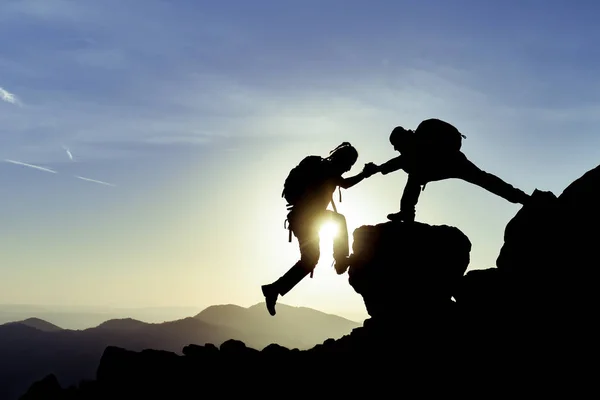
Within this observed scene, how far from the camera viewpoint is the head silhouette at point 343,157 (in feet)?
55.9

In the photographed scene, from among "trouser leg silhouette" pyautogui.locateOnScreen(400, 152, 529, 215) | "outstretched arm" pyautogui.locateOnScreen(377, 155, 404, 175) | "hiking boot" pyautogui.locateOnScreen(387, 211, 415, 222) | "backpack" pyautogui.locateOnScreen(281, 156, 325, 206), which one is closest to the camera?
"outstretched arm" pyautogui.locateOnScreen(377, 155, 404, 175)

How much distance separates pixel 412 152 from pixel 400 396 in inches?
294

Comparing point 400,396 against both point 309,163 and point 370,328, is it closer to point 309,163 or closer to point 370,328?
point 370,328

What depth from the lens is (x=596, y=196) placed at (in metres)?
15.8

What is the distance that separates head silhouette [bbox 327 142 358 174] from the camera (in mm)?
17047

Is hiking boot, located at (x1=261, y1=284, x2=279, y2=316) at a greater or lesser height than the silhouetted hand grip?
lesser

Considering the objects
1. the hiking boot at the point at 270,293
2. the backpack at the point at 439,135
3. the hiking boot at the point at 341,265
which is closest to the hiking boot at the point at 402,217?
the hiking boot at the point at 341,265

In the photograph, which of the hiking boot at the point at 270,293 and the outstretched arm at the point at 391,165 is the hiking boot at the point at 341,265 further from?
the outstretched arm at the point at 391,165

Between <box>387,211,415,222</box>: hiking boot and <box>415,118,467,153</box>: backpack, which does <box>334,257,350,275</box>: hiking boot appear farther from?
<box>415,118,467,153</box>: backpack

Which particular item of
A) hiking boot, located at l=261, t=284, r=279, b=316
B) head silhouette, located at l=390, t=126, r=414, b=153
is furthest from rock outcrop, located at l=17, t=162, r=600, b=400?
head silhouette, located at l=390, t=126, r=414, b=153

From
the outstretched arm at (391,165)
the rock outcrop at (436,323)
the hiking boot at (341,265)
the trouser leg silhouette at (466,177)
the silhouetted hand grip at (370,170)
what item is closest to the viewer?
the rock outcrop at (436,323)

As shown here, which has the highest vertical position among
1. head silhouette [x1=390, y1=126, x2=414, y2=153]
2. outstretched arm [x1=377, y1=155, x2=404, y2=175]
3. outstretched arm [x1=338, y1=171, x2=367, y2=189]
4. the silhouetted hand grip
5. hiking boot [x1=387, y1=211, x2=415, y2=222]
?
head silhouette [x1=390, y1=126, x2=414, y2=153]

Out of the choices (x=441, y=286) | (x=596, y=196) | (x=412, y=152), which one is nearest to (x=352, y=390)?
(x=441, y=286)

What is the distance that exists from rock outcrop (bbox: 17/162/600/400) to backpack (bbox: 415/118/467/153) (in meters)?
2.74
